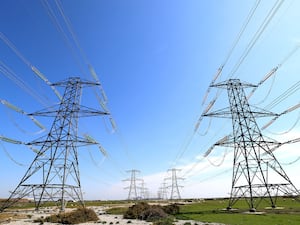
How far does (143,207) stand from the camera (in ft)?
141

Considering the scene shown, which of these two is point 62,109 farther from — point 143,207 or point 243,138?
point 243,138

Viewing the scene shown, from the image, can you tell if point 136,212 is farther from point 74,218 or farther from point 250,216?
point 250,216

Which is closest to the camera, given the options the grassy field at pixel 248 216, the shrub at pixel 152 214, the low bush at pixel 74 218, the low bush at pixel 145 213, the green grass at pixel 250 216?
the green grass at pixel 250 216

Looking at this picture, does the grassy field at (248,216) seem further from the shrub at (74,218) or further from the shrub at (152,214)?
the shrub at (74,218)

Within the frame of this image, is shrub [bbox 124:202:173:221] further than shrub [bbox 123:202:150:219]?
No

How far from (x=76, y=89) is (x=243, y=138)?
29.8 metres

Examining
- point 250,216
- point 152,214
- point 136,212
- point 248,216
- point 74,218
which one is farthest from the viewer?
point 136,212

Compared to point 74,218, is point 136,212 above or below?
above

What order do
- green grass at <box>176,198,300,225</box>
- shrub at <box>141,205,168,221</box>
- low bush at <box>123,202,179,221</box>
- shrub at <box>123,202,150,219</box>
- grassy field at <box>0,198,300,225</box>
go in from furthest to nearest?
shrub at <box>123,202,150,219</box>, low bush at <box>123,202,179,221</box>, shrub at <box>141,205,168,221</box>, grassy field at <box>0,198,300,225</box>, green grass at <box>176,198,300,225</box>

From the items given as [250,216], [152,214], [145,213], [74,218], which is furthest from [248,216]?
[74,218]

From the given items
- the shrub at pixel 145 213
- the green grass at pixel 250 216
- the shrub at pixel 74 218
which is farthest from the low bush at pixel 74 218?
the green grass at pixel 250 216

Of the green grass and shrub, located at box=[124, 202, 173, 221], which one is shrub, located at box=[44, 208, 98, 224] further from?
the green grass

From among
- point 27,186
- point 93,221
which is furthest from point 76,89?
point 93,221

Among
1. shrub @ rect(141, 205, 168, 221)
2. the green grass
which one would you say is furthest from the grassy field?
shrub @ rect(141, 205, 168, 221)
